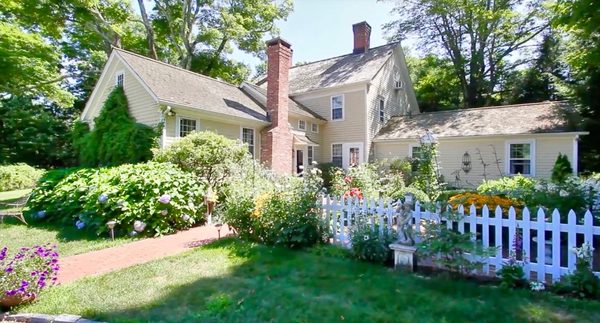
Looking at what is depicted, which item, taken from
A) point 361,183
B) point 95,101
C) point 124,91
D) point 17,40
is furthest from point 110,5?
point 361,183

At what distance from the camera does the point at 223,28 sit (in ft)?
82.9

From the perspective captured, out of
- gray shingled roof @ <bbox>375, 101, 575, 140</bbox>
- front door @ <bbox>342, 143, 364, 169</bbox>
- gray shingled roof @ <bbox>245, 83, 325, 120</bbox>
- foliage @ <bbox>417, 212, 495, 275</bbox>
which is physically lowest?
foliage @ <bbox>417, 212, 495, 275</bbox>

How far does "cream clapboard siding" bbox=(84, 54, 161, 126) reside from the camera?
39.5 feet

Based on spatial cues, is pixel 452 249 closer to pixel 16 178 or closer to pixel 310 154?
pixel 310 154

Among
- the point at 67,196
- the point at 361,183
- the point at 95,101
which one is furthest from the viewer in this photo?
the point at 95,101

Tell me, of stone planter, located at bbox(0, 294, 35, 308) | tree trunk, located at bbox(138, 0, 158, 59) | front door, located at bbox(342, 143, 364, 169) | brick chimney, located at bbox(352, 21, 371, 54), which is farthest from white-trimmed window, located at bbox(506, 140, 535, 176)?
tree trunk, located at bbox(138, 0, 158, 59)

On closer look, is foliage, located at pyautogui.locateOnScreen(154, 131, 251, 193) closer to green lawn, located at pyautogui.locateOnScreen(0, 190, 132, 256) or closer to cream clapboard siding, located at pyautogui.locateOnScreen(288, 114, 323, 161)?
green lawn, located at pyautogui.locateOnScreen(0, 190, 132, 256)

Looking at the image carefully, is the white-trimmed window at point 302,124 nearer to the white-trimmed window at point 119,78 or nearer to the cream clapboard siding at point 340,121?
the cream clapboard siding at point 340,121

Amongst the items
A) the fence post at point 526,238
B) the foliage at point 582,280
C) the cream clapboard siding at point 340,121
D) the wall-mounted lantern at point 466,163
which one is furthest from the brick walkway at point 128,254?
the wall-mounted lantern at point 466,163

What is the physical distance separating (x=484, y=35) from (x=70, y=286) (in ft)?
96.6

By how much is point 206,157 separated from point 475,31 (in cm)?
2501

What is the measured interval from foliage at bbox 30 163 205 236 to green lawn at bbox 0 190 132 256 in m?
0.26

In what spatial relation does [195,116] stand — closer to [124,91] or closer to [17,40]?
[124,91]

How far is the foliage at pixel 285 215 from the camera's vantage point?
5.65 metres
